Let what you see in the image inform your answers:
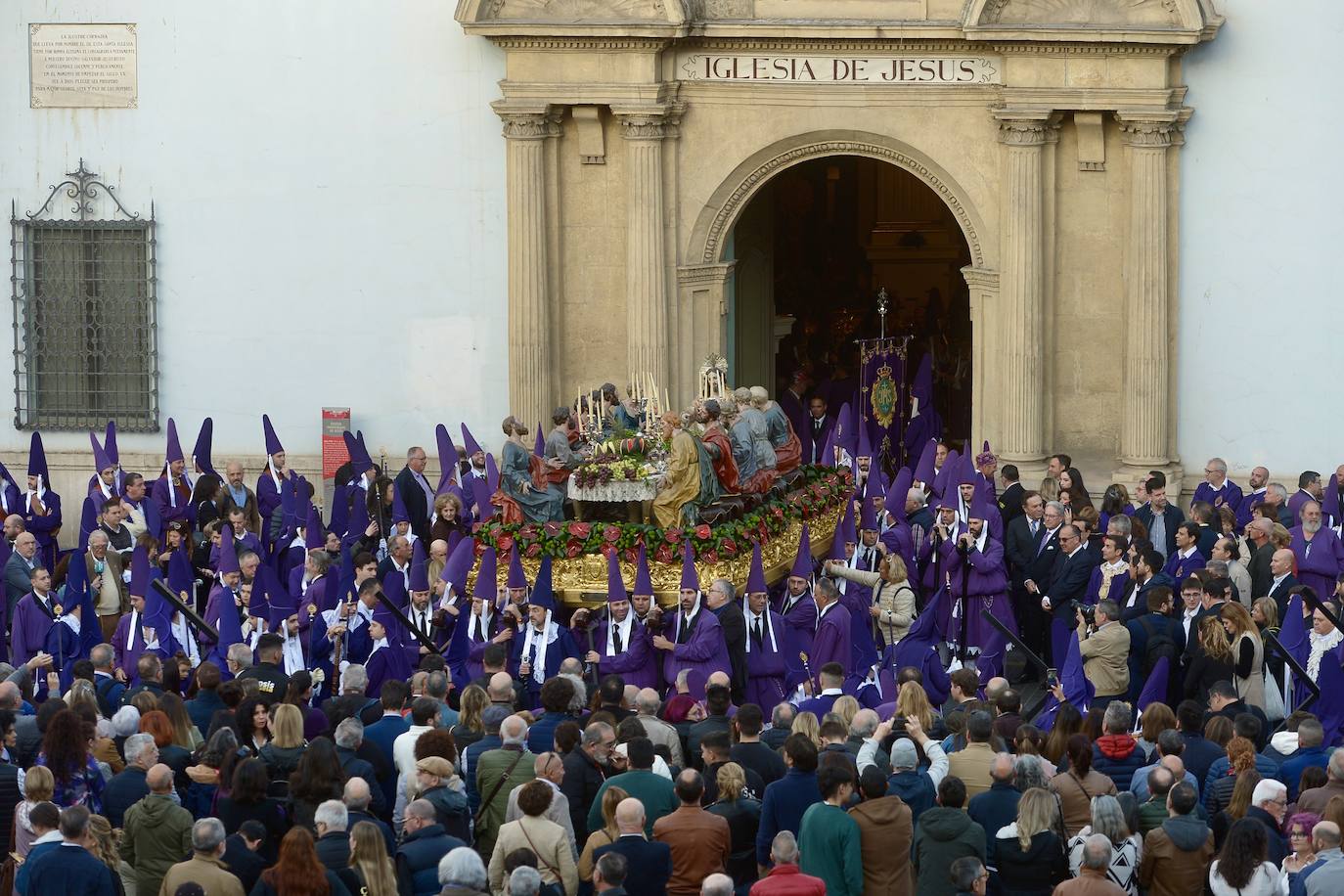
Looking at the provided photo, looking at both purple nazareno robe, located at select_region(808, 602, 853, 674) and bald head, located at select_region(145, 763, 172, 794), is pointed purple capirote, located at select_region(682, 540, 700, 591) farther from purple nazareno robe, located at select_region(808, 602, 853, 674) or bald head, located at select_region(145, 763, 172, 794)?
bald head, located at select_region(145, 763, 172, 794)

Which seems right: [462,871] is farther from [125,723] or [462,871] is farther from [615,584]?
[615,584]

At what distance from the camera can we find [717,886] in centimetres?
1232

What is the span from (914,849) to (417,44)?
45.2 feet

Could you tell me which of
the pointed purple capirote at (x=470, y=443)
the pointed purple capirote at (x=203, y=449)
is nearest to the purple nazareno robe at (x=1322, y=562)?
the pointed purple capirote at (x=470, y=443)

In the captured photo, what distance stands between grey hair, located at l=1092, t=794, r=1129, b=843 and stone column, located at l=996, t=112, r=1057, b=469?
1172 centimetres

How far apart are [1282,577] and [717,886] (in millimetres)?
8451

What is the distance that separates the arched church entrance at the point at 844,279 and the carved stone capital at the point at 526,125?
2.85 metres

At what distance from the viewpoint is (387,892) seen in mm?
13133

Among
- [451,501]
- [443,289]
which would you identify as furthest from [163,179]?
[451,501]

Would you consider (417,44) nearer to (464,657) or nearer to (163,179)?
(163,179)

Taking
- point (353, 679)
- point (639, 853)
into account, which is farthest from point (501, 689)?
point (639, 853)

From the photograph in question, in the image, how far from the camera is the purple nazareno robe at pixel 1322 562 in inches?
813

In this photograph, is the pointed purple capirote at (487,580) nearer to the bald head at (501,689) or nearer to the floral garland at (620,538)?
the floral garland at (620,538)

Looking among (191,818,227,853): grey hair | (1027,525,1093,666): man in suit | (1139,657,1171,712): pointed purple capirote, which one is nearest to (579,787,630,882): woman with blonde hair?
(191,818,227,853): grey hair
